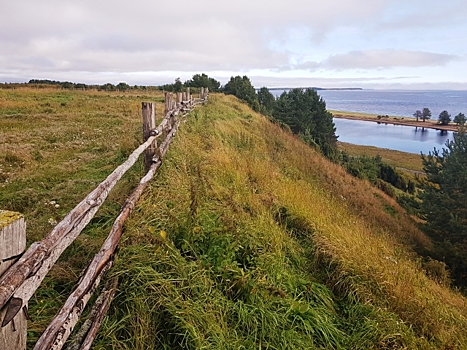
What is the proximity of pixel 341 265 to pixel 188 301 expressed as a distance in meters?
2.17

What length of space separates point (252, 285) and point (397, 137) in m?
84.8

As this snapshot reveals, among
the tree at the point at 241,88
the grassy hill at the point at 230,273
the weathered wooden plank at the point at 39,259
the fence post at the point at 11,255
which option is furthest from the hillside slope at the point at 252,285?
the tree at the point at 241,88

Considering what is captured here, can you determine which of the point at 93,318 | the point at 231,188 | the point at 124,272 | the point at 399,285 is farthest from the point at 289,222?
the point at 93,318

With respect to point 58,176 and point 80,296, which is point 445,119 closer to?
point 58,176

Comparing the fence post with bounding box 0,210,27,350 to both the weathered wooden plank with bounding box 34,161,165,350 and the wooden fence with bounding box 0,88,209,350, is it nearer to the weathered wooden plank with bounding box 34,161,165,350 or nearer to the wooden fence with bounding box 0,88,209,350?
the wooden fence with bounding box 0,88,209,350

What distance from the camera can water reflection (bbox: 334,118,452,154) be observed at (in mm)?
65412

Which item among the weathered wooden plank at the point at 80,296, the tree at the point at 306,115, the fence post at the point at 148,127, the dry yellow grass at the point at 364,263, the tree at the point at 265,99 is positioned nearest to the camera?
the weathered wooden plank at the point at 80,296

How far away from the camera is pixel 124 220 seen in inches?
126

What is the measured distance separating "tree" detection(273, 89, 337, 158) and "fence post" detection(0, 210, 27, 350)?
34562 millimetres

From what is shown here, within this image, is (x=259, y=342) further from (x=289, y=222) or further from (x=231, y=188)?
(x=231, y=188)

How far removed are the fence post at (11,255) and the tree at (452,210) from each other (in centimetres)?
1321

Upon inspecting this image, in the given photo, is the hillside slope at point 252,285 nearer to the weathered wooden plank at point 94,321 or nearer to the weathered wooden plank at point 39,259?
the weathered wooden plank at point 94,321

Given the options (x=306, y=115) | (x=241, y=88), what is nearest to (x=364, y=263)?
(x=241, y=88)

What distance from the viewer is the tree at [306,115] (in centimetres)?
3630
